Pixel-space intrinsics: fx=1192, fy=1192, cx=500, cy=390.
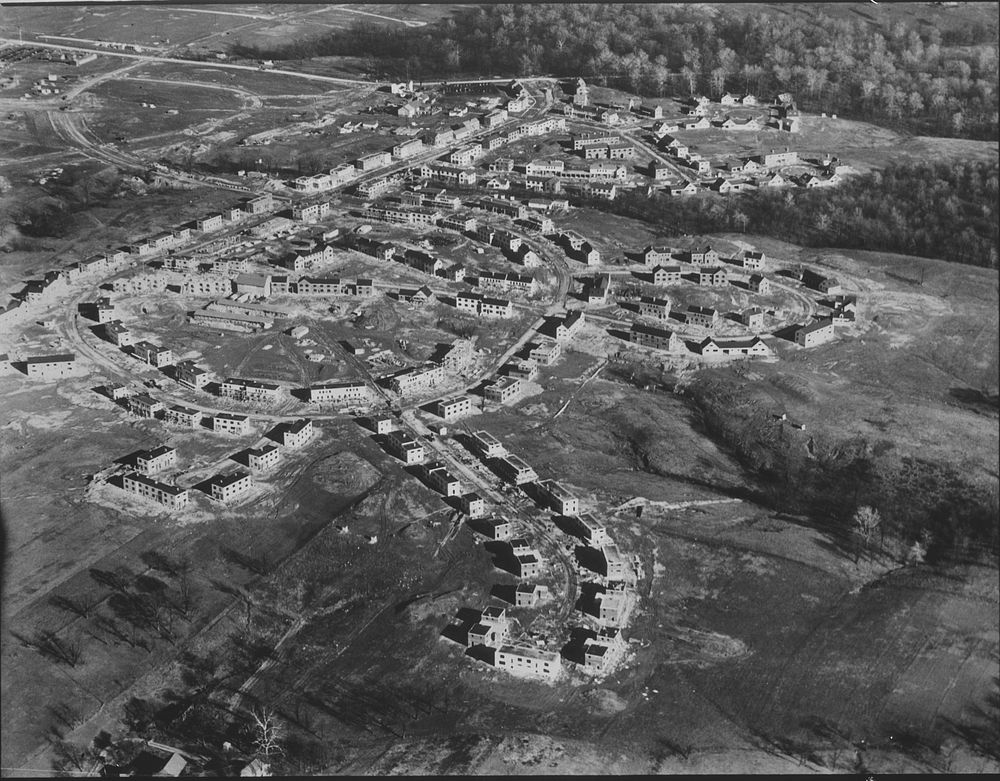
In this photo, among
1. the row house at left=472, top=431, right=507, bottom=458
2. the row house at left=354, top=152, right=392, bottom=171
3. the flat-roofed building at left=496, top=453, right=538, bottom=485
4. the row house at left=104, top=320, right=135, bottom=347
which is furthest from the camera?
the row house at left=354, top=152, right=392, bottom=171

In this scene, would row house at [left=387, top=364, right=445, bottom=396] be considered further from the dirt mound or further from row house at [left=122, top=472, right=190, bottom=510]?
row house at [left=122, top=472, right=190, bottom=510]

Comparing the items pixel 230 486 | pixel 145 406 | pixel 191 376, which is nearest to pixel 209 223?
pixel 191 376

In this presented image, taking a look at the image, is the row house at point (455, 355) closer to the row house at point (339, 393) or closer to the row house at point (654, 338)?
the row house at point (339, 393)

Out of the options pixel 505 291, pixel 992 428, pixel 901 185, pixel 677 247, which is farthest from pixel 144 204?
pixel 992 428

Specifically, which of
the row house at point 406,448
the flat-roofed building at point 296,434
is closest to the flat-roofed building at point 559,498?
the row house at point 406,448

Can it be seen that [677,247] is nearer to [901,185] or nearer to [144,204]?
[901,185]

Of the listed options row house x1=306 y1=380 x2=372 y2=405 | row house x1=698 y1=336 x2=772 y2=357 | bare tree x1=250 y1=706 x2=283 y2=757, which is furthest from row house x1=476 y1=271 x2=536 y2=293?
bare tree x1=250 y1=706 x2=283 y2=757
